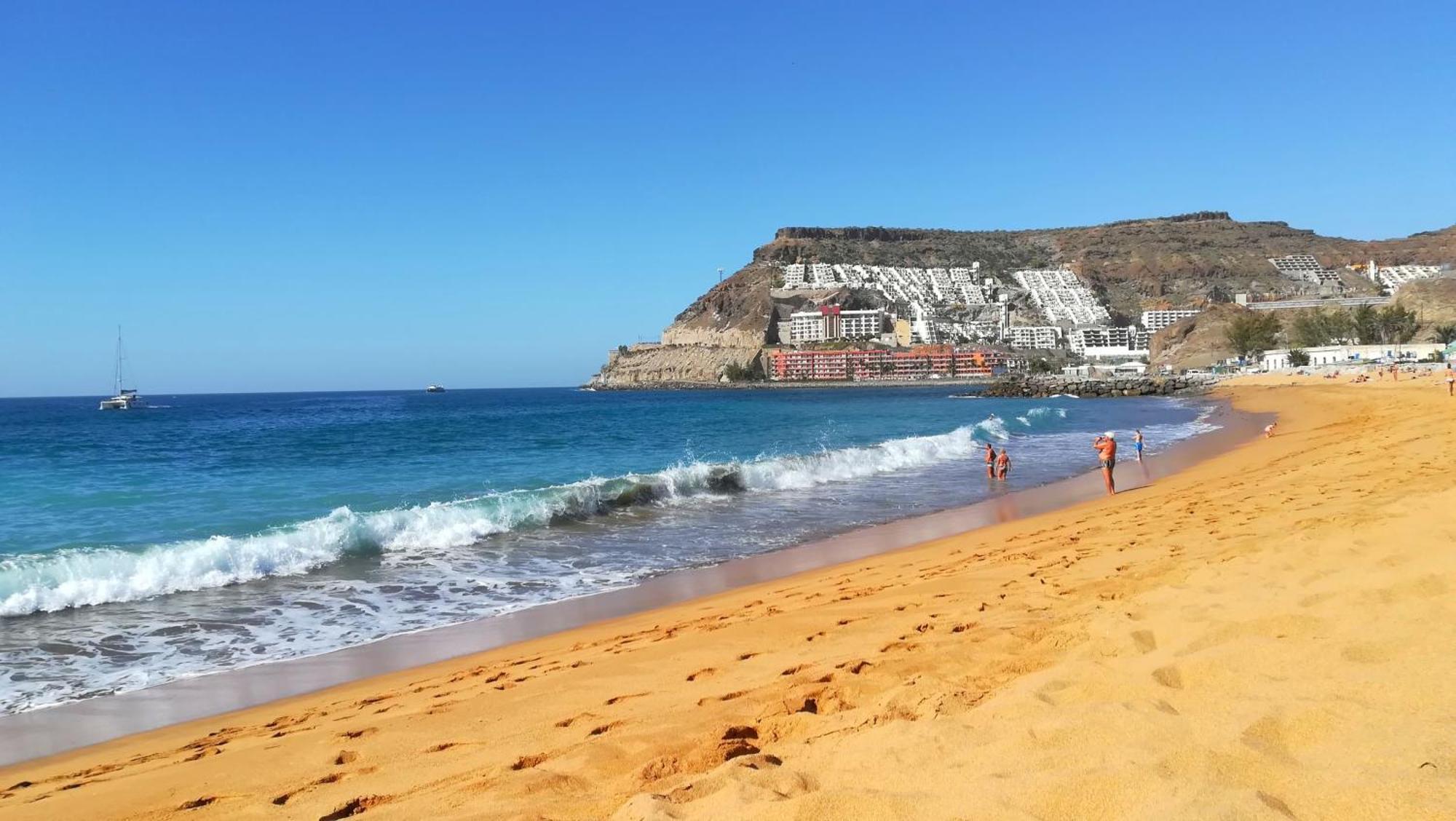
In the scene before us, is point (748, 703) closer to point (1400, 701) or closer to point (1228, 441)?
point (1400, 701)

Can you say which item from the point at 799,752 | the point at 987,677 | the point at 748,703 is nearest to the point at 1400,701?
the point at 987,677

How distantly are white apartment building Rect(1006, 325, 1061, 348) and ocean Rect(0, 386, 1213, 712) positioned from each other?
144 metres

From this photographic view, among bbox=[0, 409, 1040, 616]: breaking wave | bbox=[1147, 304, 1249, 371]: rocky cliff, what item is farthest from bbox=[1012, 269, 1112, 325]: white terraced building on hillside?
bbox=[0, 409, 1040, 616]: breaking wave

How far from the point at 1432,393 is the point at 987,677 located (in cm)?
4076

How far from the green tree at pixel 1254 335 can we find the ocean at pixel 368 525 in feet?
232

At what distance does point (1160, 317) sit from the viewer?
6708 inches

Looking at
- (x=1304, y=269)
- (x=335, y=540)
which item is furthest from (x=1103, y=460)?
(x=1304, y=269)

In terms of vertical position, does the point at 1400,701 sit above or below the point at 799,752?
above

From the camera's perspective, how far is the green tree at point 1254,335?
96312mm

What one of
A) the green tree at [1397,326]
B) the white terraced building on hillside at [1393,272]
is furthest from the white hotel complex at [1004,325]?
the green tree at [1397,326]

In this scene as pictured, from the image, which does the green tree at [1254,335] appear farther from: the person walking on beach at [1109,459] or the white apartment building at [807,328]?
the person walking on beach at [1109,459]

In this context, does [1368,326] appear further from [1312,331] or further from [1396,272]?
[1396,272]

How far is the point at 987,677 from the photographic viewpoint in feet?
14.3

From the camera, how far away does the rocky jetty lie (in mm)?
76875
